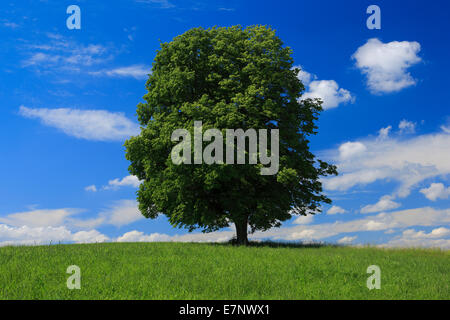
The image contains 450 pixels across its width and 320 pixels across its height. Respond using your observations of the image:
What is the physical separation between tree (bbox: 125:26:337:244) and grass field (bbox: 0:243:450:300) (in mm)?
4586

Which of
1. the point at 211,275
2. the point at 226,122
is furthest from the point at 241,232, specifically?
the point at 211,275

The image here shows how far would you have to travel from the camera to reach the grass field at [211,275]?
39.5ft

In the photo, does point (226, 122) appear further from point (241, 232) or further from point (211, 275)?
point (211, 275)

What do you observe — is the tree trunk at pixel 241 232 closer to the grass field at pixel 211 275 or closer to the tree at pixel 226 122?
the tree at pixel 226 122

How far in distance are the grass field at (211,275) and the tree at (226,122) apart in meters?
4.59

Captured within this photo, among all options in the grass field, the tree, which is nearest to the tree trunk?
the tree

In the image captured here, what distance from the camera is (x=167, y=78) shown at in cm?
2564

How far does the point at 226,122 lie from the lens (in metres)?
22.3

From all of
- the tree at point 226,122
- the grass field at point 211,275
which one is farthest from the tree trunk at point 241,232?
the grass field at point 211,275

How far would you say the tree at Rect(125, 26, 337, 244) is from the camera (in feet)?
75.7

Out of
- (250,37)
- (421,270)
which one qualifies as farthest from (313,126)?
(421,270)

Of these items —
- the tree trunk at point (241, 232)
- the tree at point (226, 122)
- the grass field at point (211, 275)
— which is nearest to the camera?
the grass field at point (211, 275)

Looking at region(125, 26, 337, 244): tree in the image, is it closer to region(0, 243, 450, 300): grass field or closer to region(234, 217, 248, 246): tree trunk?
region(234, 217, 248, 246): tree trunk
